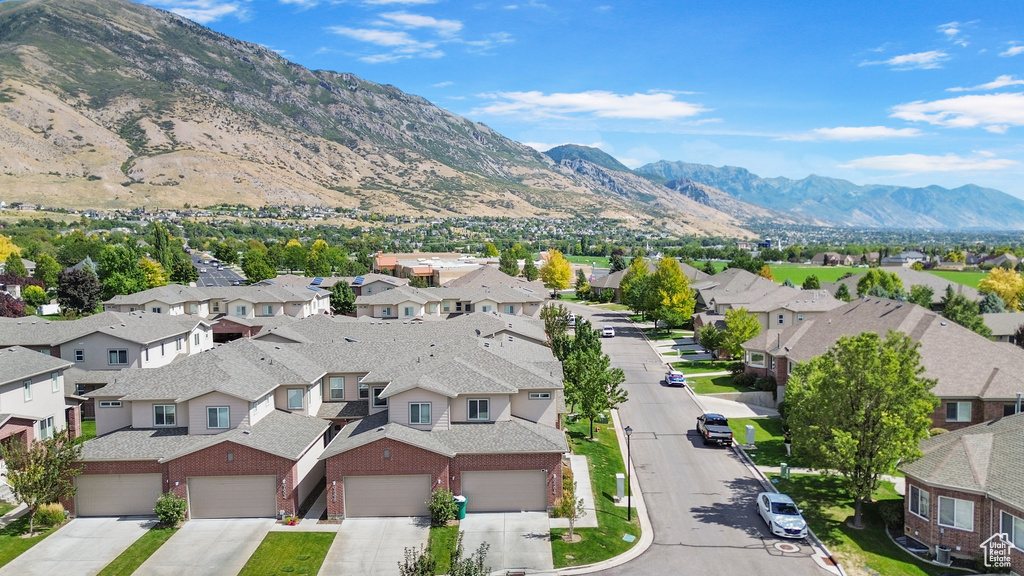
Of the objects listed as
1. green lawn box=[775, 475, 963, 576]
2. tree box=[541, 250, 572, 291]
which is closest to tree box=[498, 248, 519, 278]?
tree box=[541, 250, 572, 291]

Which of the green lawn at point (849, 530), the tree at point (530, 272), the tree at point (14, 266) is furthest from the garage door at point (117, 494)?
the tree at point (530, 272)

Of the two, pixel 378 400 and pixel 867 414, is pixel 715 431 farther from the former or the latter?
pixel 378 400

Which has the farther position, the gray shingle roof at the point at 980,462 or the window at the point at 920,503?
the window at the point at 920,503

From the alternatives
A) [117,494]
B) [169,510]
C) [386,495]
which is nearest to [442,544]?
[386,495]

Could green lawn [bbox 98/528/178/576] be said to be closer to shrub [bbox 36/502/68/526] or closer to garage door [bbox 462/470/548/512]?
shrub [bbox 36/502/68/526]

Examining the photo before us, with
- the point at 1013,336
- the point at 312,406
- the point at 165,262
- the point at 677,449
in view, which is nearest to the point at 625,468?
the point at 677,449

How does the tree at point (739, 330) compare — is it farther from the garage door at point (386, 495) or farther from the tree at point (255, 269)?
the tree at point (255, 269)
